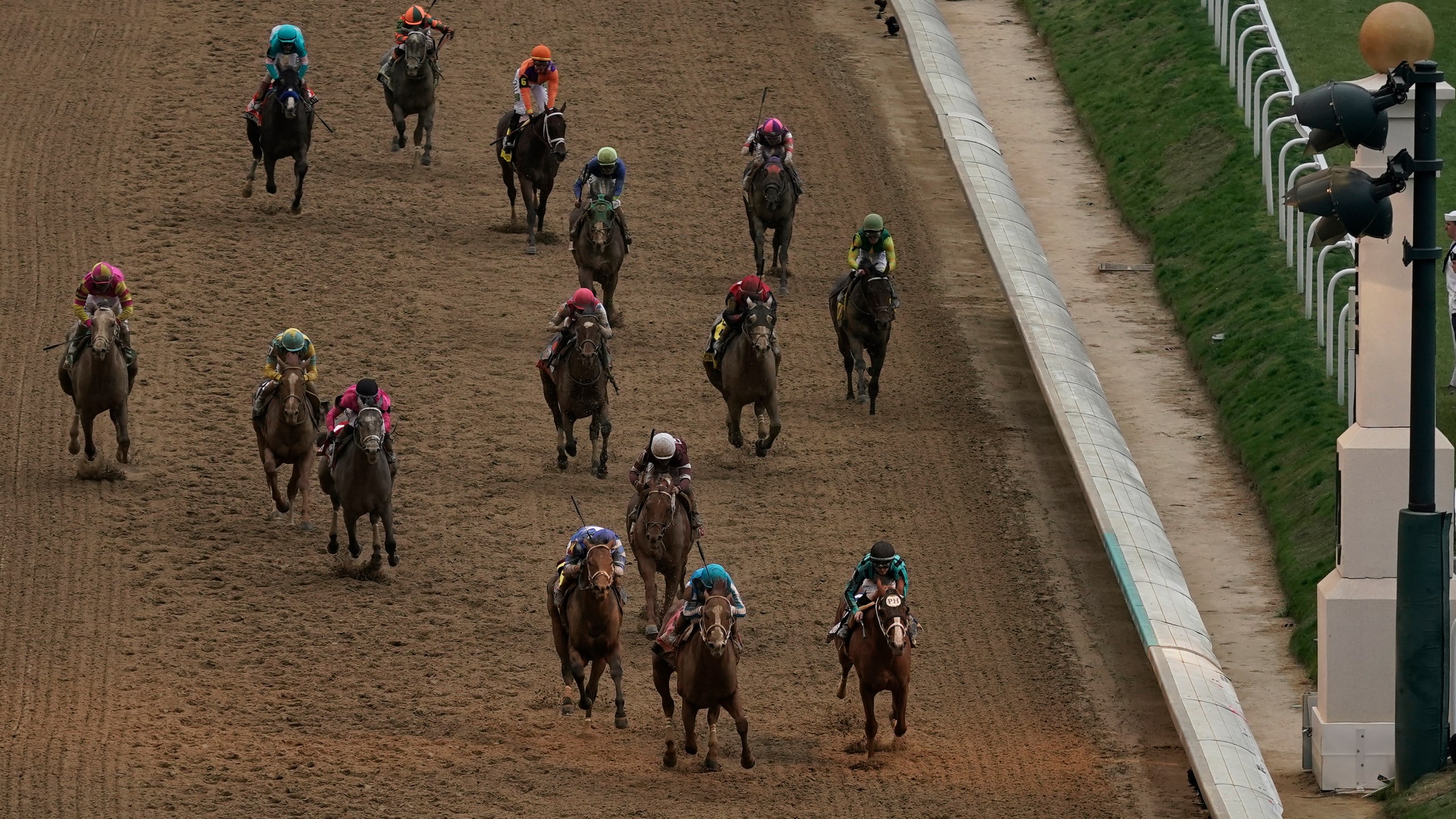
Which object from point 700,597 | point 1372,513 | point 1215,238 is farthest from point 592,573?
point 1215,238

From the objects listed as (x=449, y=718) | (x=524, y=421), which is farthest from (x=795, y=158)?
(x=449, y=718)

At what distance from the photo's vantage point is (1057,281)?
81.4 feet

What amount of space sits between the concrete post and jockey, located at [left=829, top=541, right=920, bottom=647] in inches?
111

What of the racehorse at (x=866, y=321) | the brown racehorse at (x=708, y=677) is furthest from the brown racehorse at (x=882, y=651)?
the racehorse at (x=866, y=321)

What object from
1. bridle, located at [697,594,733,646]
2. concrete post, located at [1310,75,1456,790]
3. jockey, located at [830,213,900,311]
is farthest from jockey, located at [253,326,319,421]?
concrete post, located at [1310,75,1456,790]

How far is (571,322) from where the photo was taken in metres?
19.1

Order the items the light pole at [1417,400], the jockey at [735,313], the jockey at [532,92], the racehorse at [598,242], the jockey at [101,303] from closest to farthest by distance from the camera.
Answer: the light pole at [1417,400] < the jockey at [101,303] < the jockey at [735,313] < the racehorse at [598,242] < the jockey at [532,92]

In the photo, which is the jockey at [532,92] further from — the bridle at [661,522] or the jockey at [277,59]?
the bridle at [661,522]

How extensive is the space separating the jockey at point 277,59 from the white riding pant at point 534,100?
218 cm

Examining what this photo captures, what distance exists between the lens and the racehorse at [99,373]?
727 inches

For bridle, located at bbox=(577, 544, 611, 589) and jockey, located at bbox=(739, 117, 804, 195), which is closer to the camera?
bridle, located at bbox=(577, 544, 611, 589)

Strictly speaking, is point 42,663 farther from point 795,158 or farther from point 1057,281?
point 795,158

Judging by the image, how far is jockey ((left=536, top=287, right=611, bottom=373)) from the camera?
18.9 meters

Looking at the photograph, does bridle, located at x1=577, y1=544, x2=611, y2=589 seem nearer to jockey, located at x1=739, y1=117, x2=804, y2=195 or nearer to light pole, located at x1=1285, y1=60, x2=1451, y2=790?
light pole, located at x1=1285, y1=60, x2=1451, y2=790
